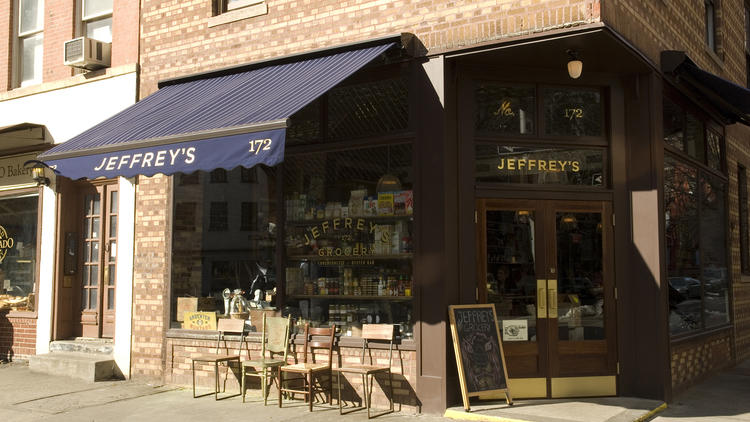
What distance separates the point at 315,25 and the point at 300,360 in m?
4.12

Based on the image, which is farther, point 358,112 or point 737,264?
point 737,264

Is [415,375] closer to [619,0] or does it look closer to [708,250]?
[619,0]

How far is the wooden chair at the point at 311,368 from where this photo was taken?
8039mm

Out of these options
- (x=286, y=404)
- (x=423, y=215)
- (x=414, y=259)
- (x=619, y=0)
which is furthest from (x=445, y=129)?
(x=286, y=404)

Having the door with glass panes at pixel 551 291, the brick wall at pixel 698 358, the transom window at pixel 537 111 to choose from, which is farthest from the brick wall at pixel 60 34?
the brick wall at pixel 698 358

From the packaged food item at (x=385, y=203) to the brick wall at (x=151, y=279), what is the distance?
3239 millimetres

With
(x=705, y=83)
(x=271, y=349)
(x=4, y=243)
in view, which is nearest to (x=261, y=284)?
(x=271, y=349)

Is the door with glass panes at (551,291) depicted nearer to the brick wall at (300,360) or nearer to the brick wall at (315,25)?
the brick wall at (300,360)

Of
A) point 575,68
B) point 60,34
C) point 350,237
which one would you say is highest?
point 60,34

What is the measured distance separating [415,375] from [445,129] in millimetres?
2717

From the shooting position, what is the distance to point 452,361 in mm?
7871

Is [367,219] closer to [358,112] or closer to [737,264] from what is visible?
[358,112]

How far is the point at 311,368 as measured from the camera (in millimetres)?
7984

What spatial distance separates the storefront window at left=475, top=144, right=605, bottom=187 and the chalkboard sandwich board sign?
5.02 ft
